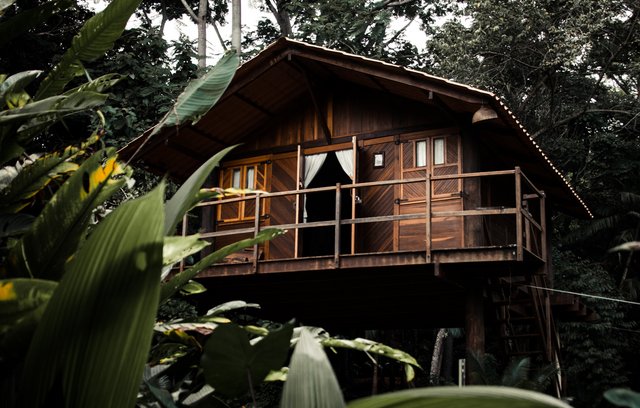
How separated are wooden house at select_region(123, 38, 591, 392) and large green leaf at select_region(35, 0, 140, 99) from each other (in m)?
7.19

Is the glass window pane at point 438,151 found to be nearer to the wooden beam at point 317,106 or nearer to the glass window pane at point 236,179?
the wooden beam at point 317,106

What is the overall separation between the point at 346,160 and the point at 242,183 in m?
1.97

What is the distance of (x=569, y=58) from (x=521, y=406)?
18500 millimetres

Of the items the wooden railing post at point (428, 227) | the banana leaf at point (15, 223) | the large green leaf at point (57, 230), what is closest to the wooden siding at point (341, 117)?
the wooden railing post at point (428, 227)

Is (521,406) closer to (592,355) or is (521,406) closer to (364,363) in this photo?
(592,355)

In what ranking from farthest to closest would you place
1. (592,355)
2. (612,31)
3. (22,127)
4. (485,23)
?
(612,31) < (485,23) < (592,355) < (22,127)

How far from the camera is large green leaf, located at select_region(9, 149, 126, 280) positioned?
186 cm

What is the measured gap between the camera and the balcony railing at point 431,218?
32.5 feet

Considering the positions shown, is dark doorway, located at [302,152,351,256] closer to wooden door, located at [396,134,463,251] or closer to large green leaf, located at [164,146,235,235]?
wooden door, located at [396,134,463,251]

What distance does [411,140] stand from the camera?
38.4ft

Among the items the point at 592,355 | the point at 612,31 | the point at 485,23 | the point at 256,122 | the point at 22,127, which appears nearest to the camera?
the point at 22,127

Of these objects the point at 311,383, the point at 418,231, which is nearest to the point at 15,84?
the point at 311,383

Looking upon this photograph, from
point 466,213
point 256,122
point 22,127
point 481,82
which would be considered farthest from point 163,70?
point 22,127

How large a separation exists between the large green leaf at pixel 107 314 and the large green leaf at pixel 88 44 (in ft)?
5.04
